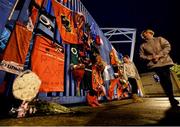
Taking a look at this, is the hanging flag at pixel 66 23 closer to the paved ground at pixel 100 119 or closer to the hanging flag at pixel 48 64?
the hanging flag at pixel 48 64

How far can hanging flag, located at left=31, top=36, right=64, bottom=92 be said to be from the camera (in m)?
4.35

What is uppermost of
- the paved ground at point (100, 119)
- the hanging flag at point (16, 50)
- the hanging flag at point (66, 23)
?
the hanging flag at point (66, 23)

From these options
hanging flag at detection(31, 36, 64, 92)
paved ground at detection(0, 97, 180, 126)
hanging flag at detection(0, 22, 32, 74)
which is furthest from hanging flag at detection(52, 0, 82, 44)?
paved ground at detection(0, 97, 180, 126)

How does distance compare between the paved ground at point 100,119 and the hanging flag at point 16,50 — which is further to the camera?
the hanging flag at point 16,50

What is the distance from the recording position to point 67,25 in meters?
5.92

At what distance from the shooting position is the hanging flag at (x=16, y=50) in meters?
3.55

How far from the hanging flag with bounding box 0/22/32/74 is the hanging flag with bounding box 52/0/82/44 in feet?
4.80

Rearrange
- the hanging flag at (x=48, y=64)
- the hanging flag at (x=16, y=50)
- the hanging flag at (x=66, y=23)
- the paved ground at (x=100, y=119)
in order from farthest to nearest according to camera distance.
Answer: the hanging flag at (x=66, y=23)
the hanging flag at (x=48, y=64)
the hanging flag at (x=16, y=50)
the paved ground at (x=100, y=119)

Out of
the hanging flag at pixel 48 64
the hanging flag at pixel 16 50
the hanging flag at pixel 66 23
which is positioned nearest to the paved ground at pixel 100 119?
the hanging flag at pixel 16 50

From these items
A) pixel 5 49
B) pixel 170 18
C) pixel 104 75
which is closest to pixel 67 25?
pixel 5 49

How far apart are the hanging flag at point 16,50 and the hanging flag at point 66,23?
1.46m

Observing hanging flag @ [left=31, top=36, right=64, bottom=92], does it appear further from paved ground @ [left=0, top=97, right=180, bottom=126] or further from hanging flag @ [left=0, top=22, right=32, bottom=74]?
paved ground @ [left=0, top=97, right=180, bottom=126]

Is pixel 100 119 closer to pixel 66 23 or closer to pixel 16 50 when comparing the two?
pixel 16 50

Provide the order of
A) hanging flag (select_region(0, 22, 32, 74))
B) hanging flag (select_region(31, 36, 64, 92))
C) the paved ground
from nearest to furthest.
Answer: the paved ground → hanging flag (select_region(0, 22, 32, 74)) → hanging flag (select_region(31, 36, 64, 92))
